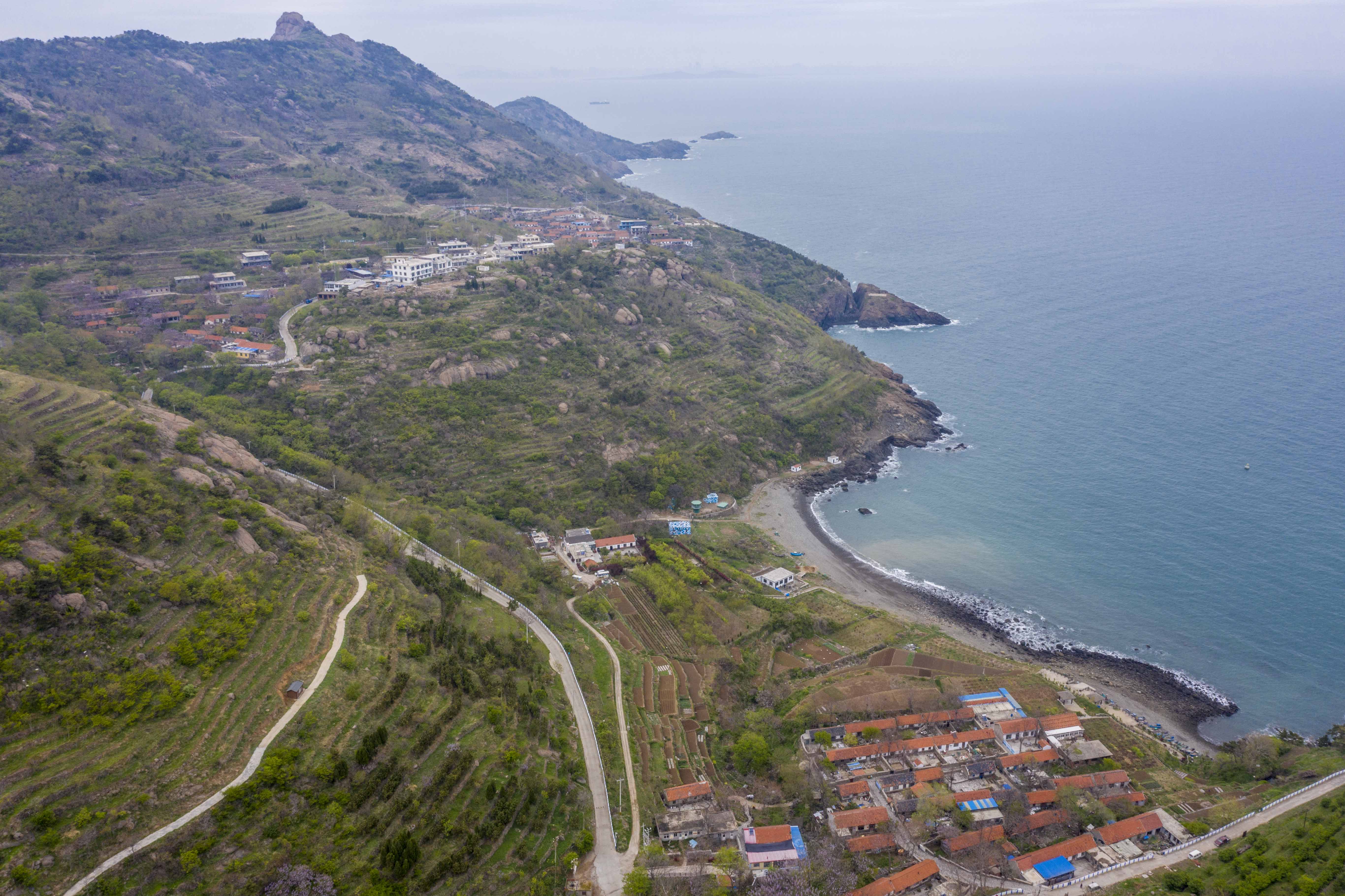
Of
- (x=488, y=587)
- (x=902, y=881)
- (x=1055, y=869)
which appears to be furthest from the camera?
(x=488, y=587)

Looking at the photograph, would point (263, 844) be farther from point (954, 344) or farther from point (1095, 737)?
point (954, 344)

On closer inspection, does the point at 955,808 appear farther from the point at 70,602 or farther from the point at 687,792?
the point at 70,602

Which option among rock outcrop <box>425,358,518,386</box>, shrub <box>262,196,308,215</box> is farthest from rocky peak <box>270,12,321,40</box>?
rock outcrop <box>425,358,518,386</box>

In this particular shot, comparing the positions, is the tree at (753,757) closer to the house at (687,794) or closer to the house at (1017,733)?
the house at (687,794)

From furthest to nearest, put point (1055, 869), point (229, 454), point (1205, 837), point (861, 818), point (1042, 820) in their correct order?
point (229, 454)
point (1042, 820)
point (861, 818)
point (1205, 837)
point (1055, 869)

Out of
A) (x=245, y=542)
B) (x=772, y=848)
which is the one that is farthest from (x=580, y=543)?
(x=772, y=848)

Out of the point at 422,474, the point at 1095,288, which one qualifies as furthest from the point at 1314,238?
the point at 422,474
